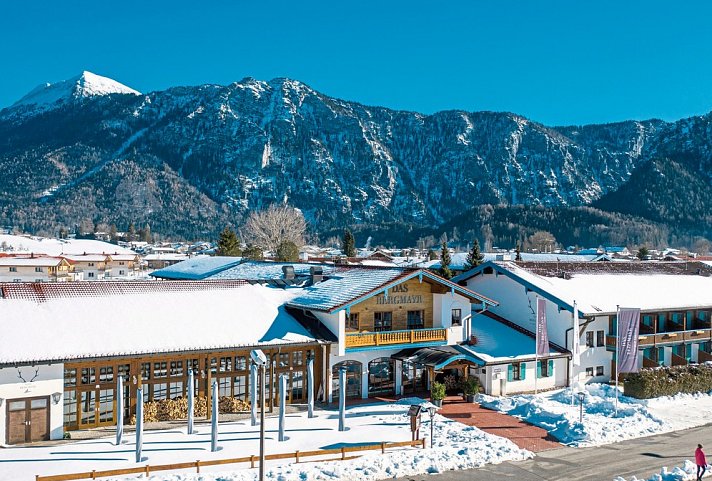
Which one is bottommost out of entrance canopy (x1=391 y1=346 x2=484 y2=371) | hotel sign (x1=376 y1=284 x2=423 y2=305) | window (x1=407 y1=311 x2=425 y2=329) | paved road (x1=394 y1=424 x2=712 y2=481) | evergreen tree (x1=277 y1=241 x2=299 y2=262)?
paved road (x1=394 y1=424 x2=712 y2=481)

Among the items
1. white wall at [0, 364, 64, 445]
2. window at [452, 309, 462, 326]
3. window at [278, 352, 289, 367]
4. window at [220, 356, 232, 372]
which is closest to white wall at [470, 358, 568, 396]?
window at [452, 309, 462, 326]

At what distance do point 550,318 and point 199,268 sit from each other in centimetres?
3261

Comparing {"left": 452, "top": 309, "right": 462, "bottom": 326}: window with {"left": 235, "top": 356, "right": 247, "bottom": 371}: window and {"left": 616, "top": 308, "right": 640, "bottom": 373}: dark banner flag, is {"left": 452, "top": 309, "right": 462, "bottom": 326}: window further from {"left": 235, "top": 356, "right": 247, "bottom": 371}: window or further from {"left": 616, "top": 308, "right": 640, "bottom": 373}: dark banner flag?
{"left": 235, "top": 356, "right": 247, "bottom": 371}: window

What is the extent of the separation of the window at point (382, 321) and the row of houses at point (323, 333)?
0.20ft

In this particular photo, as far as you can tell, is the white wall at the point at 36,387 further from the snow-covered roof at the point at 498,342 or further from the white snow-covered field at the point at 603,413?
the snow-covered roof at the point at 498,342

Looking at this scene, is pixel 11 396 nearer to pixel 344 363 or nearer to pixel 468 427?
pixel 344 363

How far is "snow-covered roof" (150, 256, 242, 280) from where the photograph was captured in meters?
54.4

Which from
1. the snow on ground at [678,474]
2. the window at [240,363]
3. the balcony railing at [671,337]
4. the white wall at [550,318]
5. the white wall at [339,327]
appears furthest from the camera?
the balcony railing at [671,337]

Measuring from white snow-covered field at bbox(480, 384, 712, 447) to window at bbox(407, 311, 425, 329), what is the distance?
5091mm

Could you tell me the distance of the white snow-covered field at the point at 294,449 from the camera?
821 inches

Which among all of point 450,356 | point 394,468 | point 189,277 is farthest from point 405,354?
point 189,277

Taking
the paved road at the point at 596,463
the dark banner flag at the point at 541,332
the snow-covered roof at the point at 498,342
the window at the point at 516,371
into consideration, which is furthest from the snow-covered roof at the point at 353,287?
the paved road at the point at 596,463

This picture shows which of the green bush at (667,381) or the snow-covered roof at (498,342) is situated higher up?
the snow-covered roof at (498,342)

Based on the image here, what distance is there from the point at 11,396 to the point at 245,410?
382 inches
